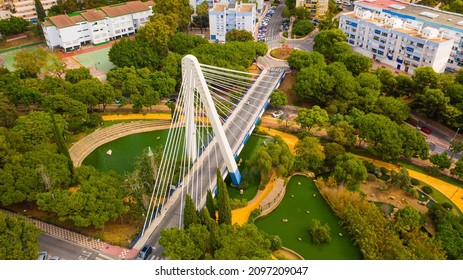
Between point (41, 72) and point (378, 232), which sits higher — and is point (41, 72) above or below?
above

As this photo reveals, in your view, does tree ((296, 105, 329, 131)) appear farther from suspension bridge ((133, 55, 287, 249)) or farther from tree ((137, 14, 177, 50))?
tree ((137, 14, 177, 50))

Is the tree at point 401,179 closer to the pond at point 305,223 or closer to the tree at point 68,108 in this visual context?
the pond at point 305,223

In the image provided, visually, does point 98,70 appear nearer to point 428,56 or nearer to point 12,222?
point 12,222

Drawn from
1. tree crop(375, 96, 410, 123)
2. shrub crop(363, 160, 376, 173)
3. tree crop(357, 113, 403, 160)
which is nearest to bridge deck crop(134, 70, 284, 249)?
tree crop(357, 113, 403, 160)

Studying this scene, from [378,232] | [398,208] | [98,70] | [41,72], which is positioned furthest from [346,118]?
[41,72]

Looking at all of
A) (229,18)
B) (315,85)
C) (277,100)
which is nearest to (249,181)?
(277,100)

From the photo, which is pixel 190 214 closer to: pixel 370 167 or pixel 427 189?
pixel 370 167
